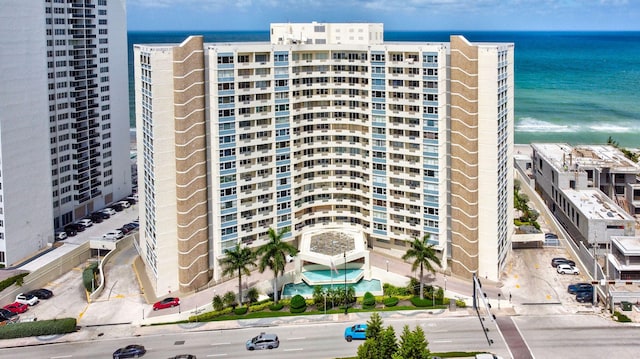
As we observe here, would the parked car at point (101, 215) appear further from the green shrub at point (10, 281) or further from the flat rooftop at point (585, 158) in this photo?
the flat rooftop at point (585, 158)

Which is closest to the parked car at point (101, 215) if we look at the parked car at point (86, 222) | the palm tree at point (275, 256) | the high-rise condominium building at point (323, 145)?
the parked car at point (86, 222)

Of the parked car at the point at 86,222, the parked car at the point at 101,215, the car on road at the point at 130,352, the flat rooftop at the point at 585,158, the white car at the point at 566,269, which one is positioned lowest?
the car on road at the point at 130,352

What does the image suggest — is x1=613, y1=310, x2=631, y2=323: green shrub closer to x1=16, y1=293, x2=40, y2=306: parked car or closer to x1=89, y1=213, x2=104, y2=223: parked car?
x1=16, y1=293, x2=40, y2=306: parked car

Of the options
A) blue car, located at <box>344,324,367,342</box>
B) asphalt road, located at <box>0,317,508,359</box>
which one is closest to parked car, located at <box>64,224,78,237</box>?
asphalt road, located at <box>0,317,508,359</box>

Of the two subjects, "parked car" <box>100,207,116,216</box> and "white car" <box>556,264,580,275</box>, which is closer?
"white car" <box>556,264,580,275</box>

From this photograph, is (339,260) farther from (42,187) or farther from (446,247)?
(42,187)
